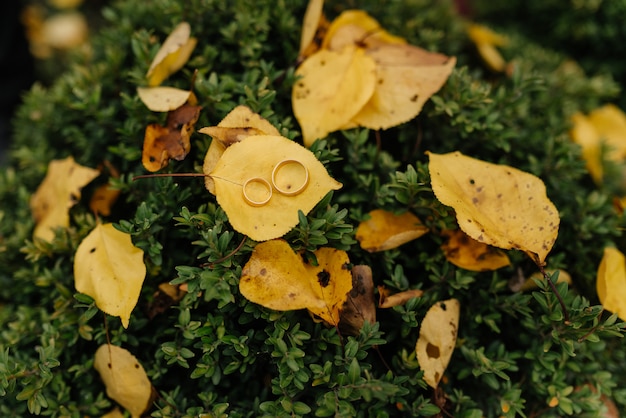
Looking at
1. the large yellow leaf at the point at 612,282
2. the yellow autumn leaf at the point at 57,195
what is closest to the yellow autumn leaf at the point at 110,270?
the yellow autumn leaf at the point at 57,195

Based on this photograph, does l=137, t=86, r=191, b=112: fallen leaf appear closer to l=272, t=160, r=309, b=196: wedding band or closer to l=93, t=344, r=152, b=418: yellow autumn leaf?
l=272, t=160, r=309, b=196: wedding band

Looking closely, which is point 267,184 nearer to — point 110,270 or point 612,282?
point 110,270

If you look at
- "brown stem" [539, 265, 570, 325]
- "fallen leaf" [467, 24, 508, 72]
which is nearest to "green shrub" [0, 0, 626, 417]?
"brown stem" [539, 265, 570, 325]

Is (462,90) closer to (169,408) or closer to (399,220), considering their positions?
(399,220)

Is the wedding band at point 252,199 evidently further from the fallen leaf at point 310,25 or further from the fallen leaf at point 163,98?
the fallen leaf at point 310,25

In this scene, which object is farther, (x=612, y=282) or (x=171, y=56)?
(x=171, y=56)

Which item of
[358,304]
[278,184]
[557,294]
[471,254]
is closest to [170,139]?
[278,184]

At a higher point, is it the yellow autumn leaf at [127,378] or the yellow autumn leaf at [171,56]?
the yellow autumn leaf at [171,56]
